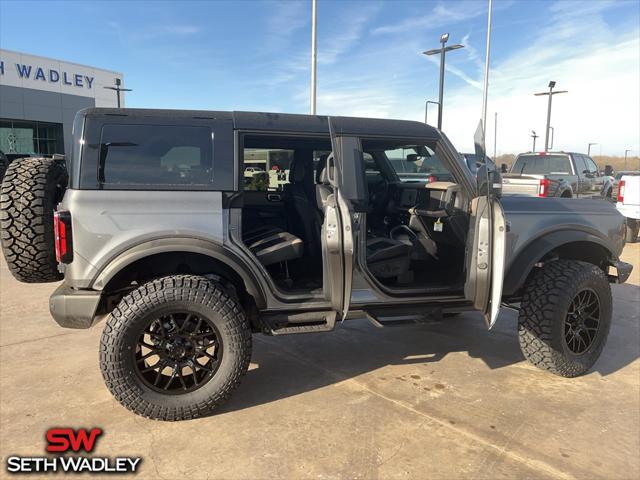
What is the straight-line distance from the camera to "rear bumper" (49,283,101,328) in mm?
2850

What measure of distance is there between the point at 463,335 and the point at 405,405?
166 centimetres

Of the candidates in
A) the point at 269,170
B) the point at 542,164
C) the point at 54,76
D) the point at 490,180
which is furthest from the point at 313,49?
the point at 54,76

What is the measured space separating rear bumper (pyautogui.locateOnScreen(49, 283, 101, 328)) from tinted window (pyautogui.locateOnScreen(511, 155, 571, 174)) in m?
11.1

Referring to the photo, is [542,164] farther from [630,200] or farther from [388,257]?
[388,257]

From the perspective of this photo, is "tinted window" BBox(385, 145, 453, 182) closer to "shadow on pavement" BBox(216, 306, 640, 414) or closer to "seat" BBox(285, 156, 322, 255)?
"seat" BBox(285, 156, 322, 255)

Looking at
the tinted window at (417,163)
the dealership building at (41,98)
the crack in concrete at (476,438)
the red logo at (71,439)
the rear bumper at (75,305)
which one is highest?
the dealership building at (41,98)

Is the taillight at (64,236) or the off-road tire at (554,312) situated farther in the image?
the off-road tire at (554,312)

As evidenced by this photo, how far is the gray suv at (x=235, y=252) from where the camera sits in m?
2.85

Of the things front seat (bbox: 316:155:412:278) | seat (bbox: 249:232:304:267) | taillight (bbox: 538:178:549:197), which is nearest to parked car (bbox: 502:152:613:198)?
taillight (bbox: 538:178:549:197)

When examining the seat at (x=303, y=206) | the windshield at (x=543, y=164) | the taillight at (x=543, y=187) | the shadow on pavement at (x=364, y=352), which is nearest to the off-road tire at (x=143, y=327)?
the shadow on pavement at (x=364, y=352)

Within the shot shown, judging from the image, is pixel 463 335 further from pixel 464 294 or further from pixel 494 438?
pixel 494 438

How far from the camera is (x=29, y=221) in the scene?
9.78 feet

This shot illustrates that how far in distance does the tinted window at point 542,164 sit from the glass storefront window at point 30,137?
1258 inches

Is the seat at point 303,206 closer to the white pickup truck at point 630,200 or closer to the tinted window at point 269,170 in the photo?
the tinted window at point 269,170
